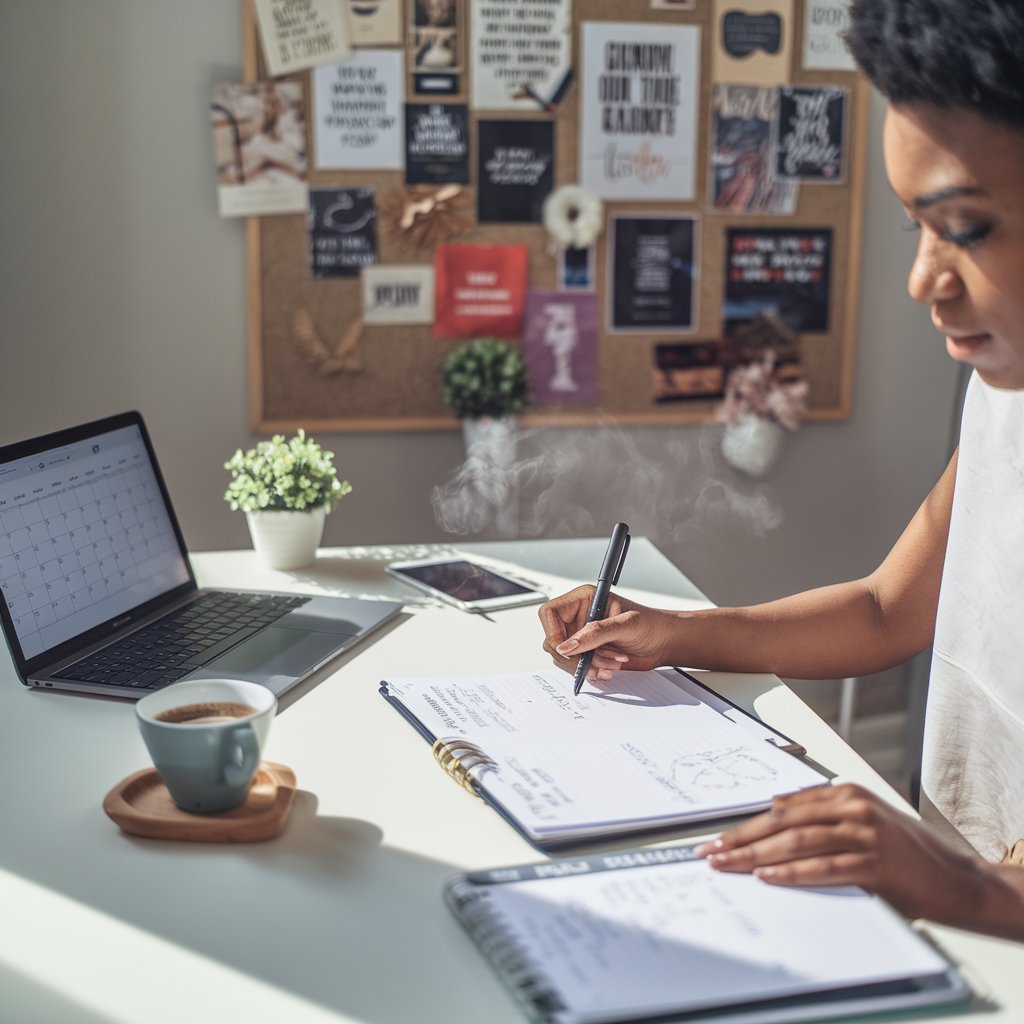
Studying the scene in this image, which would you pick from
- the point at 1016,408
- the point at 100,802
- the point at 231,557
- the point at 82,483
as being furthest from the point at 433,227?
the point at 100,802

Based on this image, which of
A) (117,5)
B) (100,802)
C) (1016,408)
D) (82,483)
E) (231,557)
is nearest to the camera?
(100,802)

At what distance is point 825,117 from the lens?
8.39ft

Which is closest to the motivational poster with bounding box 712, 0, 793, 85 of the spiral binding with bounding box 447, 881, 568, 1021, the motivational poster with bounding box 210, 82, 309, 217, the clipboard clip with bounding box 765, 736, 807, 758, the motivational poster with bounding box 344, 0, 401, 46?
the motivational poster with bounding box 344, 0, 401, 46

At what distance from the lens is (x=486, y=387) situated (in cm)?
243

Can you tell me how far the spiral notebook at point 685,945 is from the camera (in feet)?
2.05

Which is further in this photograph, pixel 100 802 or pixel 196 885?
pixel 100 802

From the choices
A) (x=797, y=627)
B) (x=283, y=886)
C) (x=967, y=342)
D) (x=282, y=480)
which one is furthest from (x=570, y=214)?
(x=283, y=886)

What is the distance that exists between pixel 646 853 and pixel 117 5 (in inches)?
81.3

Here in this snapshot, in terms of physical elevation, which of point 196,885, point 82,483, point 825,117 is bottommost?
point 196,885

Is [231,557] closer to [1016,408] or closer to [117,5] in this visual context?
[1016,408]

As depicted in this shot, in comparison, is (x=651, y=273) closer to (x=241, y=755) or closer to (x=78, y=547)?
(x=78, y=547)

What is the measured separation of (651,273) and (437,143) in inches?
20.7

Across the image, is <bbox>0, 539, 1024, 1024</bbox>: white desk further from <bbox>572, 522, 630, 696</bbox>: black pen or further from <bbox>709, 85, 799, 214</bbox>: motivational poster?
<bbox>709, 85, 799, 214</bbox>: motivational poster

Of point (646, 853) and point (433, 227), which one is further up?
point (433, 227)
